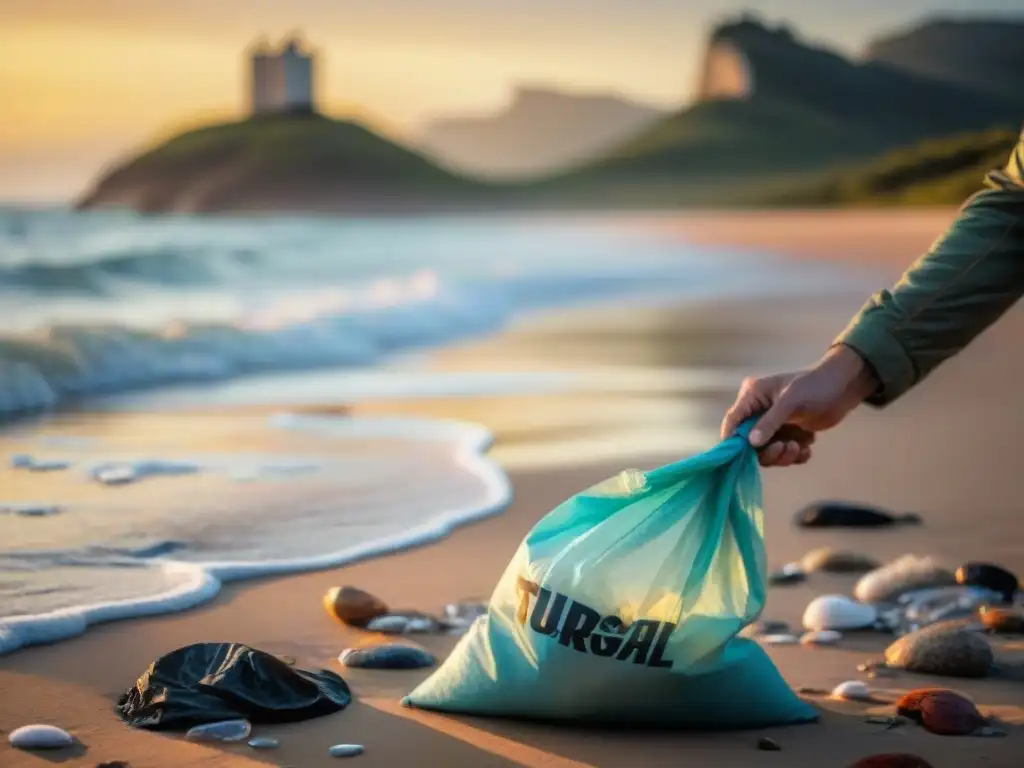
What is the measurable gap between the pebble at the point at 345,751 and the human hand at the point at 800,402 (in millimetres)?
777

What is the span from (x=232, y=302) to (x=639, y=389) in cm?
747

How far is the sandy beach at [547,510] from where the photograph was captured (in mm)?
2266

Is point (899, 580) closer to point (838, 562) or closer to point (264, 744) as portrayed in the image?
point (838, 562)

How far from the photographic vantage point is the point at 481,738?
91.0 inches

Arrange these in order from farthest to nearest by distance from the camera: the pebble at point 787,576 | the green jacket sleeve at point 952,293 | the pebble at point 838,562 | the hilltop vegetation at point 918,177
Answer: the hilltop vegetation at point 918,177 → the pebble at point 838,562 → the pebble at point 787,576 → the green jacket sleeve at point 952,293

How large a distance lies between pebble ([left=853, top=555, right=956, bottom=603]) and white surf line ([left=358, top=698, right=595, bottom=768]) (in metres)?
1.33

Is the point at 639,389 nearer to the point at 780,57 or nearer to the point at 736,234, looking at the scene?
the point at 736,234

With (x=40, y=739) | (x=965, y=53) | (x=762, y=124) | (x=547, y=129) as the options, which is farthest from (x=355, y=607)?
(x=762, y=124)

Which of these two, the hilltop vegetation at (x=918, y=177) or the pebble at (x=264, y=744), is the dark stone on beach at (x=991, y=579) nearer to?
the pebble at (x=264, y=744)

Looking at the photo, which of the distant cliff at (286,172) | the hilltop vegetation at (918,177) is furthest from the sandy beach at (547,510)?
the distant cliff at (286,172)

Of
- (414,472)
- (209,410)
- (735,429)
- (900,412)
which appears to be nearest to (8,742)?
(735,429)

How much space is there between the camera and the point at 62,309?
1273cm

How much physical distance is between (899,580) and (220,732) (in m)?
1.76

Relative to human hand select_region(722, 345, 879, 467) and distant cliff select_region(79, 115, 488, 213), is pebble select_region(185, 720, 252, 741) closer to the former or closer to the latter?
human hand select_region(722, 345, 879, 467)
